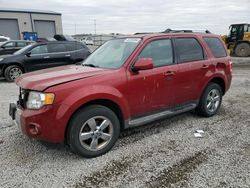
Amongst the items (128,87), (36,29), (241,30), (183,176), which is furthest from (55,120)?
(36,29)

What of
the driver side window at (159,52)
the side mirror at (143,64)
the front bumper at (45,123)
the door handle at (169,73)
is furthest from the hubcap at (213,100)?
the front bumper at (45,123)

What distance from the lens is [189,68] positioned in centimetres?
488

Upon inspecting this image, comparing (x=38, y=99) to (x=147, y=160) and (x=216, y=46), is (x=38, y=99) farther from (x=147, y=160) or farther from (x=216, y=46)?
(x=216, y=46)

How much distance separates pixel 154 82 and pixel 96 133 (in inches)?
50.6

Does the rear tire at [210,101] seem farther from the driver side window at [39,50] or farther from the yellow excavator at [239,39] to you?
the yellow excavator at [239,39]

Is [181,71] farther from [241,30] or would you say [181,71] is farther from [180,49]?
[241,30]

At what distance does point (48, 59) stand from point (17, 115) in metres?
7.25

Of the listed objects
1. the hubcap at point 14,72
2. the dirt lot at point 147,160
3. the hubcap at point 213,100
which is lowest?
the hubcap at point 14,72

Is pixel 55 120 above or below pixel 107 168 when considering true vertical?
above

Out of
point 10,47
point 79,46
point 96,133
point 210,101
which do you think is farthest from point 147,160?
point 10,47

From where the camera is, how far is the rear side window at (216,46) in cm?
547

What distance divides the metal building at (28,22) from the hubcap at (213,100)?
128 feet

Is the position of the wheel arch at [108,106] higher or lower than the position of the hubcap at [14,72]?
higher

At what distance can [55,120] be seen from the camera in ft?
11.3
